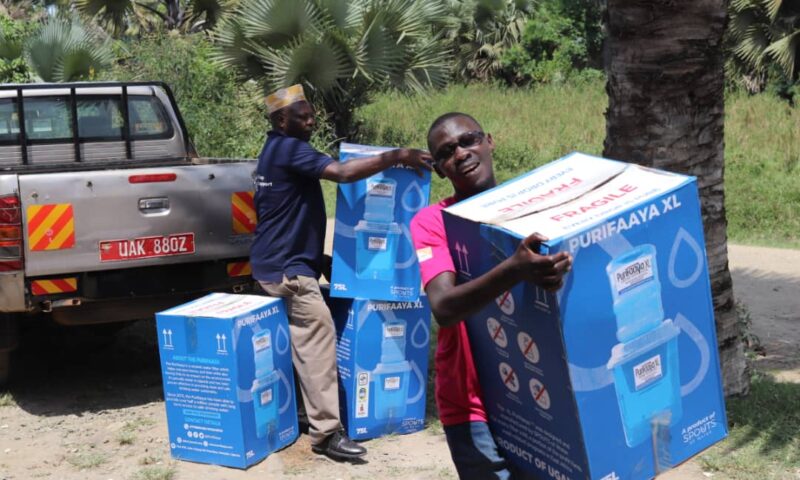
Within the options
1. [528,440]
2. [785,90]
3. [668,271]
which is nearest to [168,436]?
[528,440]

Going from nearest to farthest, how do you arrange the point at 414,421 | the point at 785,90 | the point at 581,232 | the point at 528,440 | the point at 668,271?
the point at 581,232, the point at 668,271, the point at 528,440, the point at 414,421, the point at 785,90

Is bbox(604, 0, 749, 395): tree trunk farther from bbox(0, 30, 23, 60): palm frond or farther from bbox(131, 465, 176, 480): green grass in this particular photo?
bbox(0, 30, 23, 60): palm frond

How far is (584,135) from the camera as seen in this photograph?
56.4 feet

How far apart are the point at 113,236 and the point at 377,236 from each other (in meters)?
1.67

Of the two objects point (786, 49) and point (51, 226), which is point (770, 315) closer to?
point (51, 226)

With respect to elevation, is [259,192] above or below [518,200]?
below

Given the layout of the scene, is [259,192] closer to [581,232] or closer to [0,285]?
[0,285]

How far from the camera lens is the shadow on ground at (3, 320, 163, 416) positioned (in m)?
6.61

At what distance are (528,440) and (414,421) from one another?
9.78 feet

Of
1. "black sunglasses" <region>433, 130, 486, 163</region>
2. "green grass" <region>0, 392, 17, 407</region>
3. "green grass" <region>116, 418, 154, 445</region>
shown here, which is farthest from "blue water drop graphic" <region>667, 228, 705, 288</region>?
"green grass" <region>0, 392, 17, 407</region>

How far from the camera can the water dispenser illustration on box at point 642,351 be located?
246 centimetres

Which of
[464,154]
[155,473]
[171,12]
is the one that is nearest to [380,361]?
[155,473]

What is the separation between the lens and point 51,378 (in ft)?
23.6

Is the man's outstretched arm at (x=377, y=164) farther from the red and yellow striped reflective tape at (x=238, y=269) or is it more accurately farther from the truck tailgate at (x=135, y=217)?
the red and yellow striped reflective tape at (x=238, y=269)
